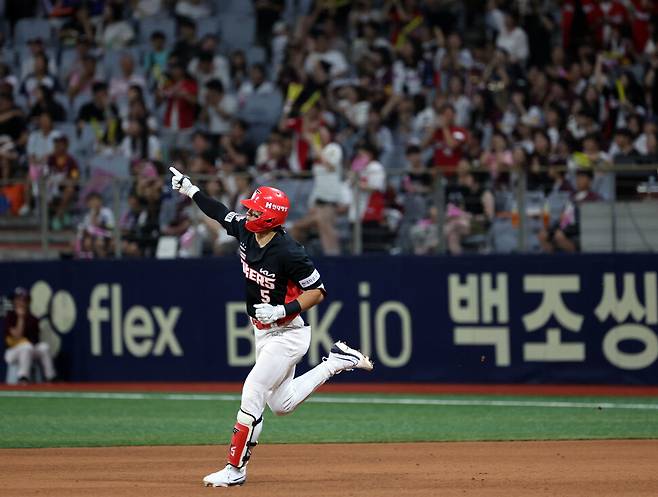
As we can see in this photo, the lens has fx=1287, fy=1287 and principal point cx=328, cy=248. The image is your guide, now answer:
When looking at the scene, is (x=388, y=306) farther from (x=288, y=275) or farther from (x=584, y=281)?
(x=288, y=275)

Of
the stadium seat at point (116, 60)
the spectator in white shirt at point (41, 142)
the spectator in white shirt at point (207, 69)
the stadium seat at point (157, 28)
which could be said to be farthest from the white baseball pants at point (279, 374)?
the stadium seat at point (157, 28)

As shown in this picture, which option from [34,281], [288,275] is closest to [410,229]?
[34,281]

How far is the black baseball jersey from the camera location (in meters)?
9.67

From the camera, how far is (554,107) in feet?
63.7

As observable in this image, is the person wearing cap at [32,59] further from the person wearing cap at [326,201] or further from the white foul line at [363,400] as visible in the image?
the white foul line at [363,400]

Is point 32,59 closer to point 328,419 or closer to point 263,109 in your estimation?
point 263,109

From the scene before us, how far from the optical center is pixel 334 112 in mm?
20656

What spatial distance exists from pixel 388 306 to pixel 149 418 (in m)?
4.73

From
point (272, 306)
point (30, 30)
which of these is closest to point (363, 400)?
point (272, 306)

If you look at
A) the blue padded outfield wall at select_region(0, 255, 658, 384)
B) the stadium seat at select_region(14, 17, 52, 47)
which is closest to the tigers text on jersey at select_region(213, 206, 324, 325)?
the blue padded outfield wall at select_region(0, 255, 658, 384)

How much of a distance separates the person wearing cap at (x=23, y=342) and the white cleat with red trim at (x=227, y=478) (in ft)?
33.8

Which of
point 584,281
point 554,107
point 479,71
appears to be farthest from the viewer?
point 479,71

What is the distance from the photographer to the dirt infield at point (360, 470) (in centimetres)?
907

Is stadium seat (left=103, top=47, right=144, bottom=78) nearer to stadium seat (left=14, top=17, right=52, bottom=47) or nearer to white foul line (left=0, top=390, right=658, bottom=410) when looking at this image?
stadium seat (left=14, top=17, right=52, bottom=47)
